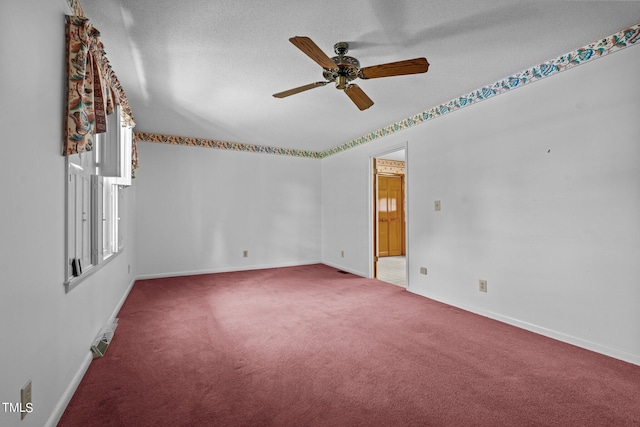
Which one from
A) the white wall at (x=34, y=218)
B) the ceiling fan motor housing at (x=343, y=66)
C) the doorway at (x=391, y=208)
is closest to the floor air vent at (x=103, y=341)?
the white wall at (x=34, y=218)

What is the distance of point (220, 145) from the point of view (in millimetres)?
5281

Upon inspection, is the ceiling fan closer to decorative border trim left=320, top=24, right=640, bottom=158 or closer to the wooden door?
decorative border trim left=320, top=24, right=640, bottom=158

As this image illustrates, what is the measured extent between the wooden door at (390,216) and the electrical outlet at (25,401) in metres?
6.48

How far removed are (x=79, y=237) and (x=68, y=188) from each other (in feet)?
1.74

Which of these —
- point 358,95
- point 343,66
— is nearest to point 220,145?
point 358,95

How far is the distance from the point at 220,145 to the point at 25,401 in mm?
4570

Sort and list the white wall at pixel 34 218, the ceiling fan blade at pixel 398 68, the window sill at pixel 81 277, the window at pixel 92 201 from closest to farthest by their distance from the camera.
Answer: the white wall at pixel 34 218 < the window sill at pixel 81 277 < the window at pixel 92 201 < the ceiling fan blade at pixel 398 68

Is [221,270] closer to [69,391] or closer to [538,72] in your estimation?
[69,391]

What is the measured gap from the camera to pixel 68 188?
1705 mm

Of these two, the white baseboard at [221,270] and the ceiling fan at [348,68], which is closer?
the ceiling fan at [348,68]

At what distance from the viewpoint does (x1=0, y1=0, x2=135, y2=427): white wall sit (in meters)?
1.10

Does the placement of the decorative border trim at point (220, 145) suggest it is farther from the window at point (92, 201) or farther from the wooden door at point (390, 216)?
the wooden door at point (390, 216)

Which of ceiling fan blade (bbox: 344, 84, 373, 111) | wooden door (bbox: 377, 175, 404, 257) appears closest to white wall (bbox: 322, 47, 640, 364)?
ceiling fan blade (bbox: 344, 84, 373, 111)

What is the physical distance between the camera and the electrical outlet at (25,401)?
1.18 metres
